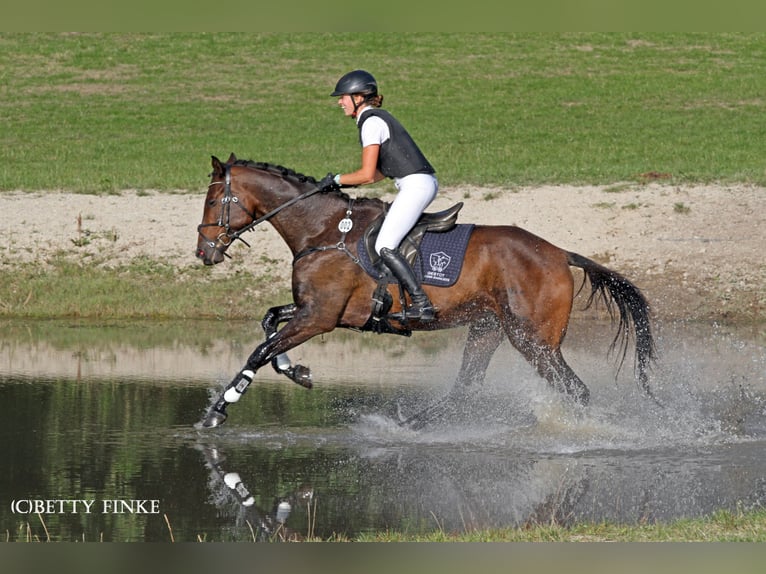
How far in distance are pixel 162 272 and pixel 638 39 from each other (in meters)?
24.8

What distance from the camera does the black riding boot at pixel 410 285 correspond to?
959 cm

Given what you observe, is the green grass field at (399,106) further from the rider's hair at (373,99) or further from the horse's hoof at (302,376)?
the rider's hair at (373,99)

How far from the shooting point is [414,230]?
984 cm

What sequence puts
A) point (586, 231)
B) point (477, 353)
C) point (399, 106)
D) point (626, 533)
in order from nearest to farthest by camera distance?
point (626, 533) < point (477, 353) < point (586, 231) < point (399, 106)

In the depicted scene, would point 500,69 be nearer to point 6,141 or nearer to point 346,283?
point 6,141


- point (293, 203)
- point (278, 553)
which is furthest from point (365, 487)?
point (278, 553)

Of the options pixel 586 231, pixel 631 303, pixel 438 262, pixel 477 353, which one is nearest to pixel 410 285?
pixel 438 262

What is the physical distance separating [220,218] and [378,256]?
4.41ft

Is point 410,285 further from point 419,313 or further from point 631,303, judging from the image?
point 631,303

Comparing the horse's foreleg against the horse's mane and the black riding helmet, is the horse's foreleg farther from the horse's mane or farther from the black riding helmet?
the black riding helmet

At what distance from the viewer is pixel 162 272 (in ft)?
61.0

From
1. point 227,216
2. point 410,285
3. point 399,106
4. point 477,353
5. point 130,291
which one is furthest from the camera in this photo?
point 399,106

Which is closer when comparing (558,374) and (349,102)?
(349,102)

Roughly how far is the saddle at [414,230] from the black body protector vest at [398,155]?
1.30 feet
